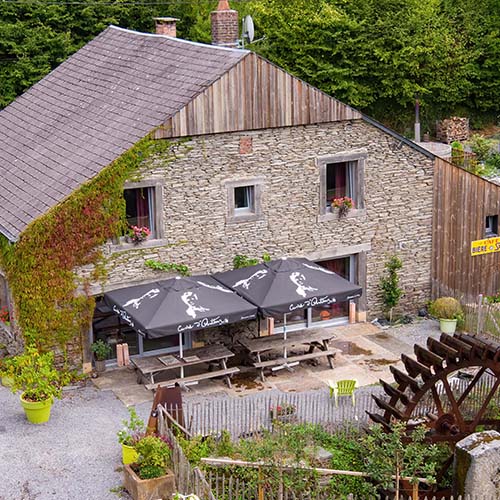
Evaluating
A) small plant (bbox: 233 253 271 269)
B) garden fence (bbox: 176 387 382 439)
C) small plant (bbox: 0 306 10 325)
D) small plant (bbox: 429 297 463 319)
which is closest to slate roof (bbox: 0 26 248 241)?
small plant (bbox: 0 306 10 325)

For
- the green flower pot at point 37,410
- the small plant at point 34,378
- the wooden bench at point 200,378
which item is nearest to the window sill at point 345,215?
the wooden bench at point 200,378

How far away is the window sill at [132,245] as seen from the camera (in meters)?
21.0

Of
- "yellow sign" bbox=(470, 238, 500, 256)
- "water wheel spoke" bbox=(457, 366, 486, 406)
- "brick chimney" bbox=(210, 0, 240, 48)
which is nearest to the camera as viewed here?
"water wheel spoke" bbox=(457, 366, 486, 406)

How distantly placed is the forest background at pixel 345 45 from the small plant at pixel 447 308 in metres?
17.0

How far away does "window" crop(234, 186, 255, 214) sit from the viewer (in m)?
22.3

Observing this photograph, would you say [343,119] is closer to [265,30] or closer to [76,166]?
[76,166]

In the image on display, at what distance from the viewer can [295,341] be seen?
21562mm

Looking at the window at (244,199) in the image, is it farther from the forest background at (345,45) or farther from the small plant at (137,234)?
the forest background at (345,45)

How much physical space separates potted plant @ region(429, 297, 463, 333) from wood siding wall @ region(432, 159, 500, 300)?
34.7 inches

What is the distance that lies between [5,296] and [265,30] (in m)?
21.4

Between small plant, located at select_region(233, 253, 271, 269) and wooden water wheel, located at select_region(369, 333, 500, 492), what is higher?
small plant, located at select_region(233, 253, 271, 269)

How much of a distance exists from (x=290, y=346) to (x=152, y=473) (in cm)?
695

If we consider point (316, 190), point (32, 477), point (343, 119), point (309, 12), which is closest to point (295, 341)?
point (316, 190)

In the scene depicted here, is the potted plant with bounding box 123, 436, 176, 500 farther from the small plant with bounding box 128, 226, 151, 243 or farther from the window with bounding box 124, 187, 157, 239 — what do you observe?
the window with bounding box 124, 187, 157, 239
